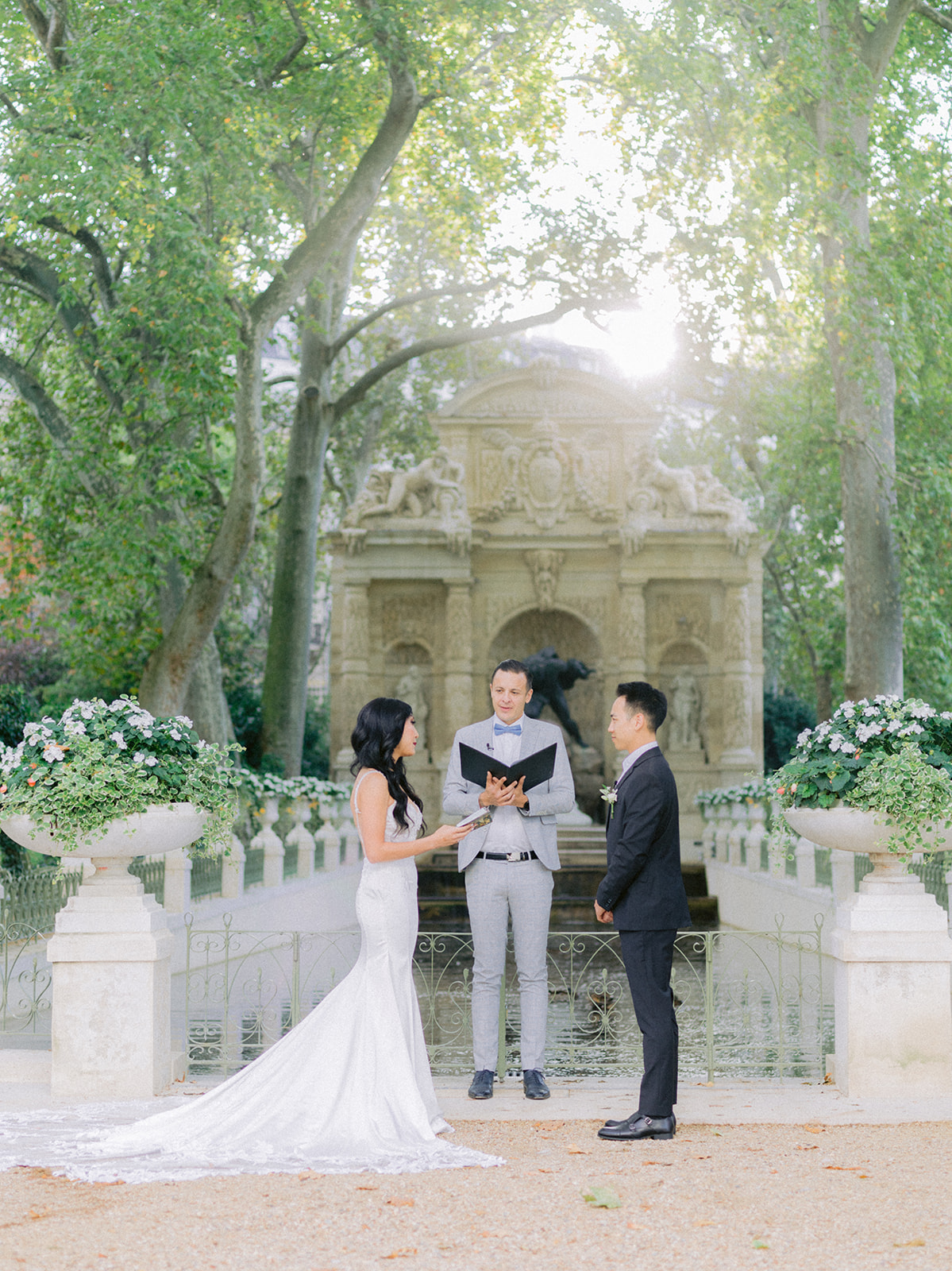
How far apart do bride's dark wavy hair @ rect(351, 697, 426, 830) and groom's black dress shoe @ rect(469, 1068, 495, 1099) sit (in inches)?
53.0

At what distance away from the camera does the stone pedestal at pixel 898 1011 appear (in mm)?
5922

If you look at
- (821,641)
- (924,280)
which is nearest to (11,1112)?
(924,280)

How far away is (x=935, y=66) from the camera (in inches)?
759

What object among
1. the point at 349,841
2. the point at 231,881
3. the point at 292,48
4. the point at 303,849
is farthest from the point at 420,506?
the point at 231,881

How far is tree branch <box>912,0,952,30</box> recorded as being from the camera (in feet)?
54.3

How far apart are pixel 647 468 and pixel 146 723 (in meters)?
16.9

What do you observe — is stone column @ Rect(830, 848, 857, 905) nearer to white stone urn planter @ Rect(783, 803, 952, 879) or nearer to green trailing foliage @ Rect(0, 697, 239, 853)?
white stone urn planter @ Rect(783, 803, 952, 879)

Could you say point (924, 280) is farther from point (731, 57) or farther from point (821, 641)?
point (821, 641)

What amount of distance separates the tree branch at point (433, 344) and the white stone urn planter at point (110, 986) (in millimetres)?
13922

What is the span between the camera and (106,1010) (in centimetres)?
603

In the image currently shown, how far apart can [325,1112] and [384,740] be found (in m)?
1.46

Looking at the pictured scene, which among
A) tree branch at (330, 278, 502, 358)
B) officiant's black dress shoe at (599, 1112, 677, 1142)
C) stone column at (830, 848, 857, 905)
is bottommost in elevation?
officiant's black dress shoe at (599, 1112, 677, 1142)

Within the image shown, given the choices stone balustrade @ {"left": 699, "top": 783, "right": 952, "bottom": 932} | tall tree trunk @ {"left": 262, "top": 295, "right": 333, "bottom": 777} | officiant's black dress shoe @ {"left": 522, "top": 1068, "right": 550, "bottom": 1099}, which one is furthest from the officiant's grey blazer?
tall tree trunk @ {"left": 262, "top": 295, "right": 333, "bottom": 777}

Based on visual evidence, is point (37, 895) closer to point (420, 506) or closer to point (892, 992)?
point (892, 992)
